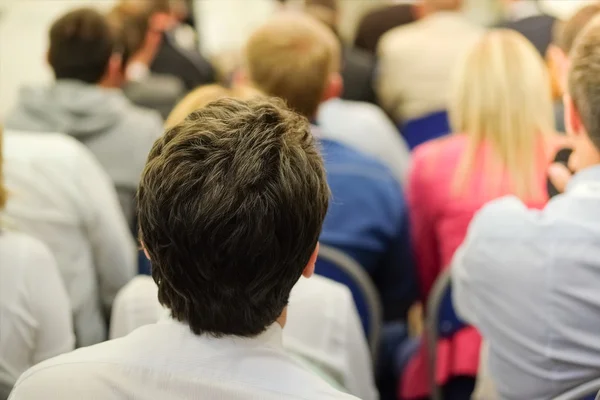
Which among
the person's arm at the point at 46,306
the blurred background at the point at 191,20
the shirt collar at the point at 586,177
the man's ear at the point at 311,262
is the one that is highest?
the man's ear at the point at 311,262

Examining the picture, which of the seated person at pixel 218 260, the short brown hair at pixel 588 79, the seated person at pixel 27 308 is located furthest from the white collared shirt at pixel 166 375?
the short brown hair at pixel 588 79

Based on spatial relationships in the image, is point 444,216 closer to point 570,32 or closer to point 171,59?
point 570,32

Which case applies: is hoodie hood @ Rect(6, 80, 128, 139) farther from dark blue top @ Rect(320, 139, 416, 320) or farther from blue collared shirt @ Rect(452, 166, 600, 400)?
blue collared shirt @ Rect(452, 166, 600, 400)

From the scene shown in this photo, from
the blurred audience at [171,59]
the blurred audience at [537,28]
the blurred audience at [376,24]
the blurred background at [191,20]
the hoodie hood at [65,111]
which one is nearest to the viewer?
the hoodie hood at [65,111]

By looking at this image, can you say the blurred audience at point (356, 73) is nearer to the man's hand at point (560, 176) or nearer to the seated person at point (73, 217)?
the seated person at point (73, 217)

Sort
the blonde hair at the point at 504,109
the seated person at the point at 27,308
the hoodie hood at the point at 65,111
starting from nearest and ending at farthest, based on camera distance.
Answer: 1. the seated person at the point at 27,308
2. the blonde hair at the point at 504,109
3. the hoodie hood at the point at 65,111

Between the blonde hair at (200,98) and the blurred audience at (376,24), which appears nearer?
the blonde hair at (200,98)

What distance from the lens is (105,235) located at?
6.38ft

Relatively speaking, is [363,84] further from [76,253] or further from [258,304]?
[258,304]

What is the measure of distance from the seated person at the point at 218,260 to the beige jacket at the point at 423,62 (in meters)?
2.42

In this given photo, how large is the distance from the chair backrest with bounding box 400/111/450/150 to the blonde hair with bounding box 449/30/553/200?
3.14 ft

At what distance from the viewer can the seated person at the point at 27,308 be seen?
1351 mm

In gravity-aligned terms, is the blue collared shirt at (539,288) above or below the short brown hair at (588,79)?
Answer: below

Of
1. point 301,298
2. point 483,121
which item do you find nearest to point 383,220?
point 483,121
